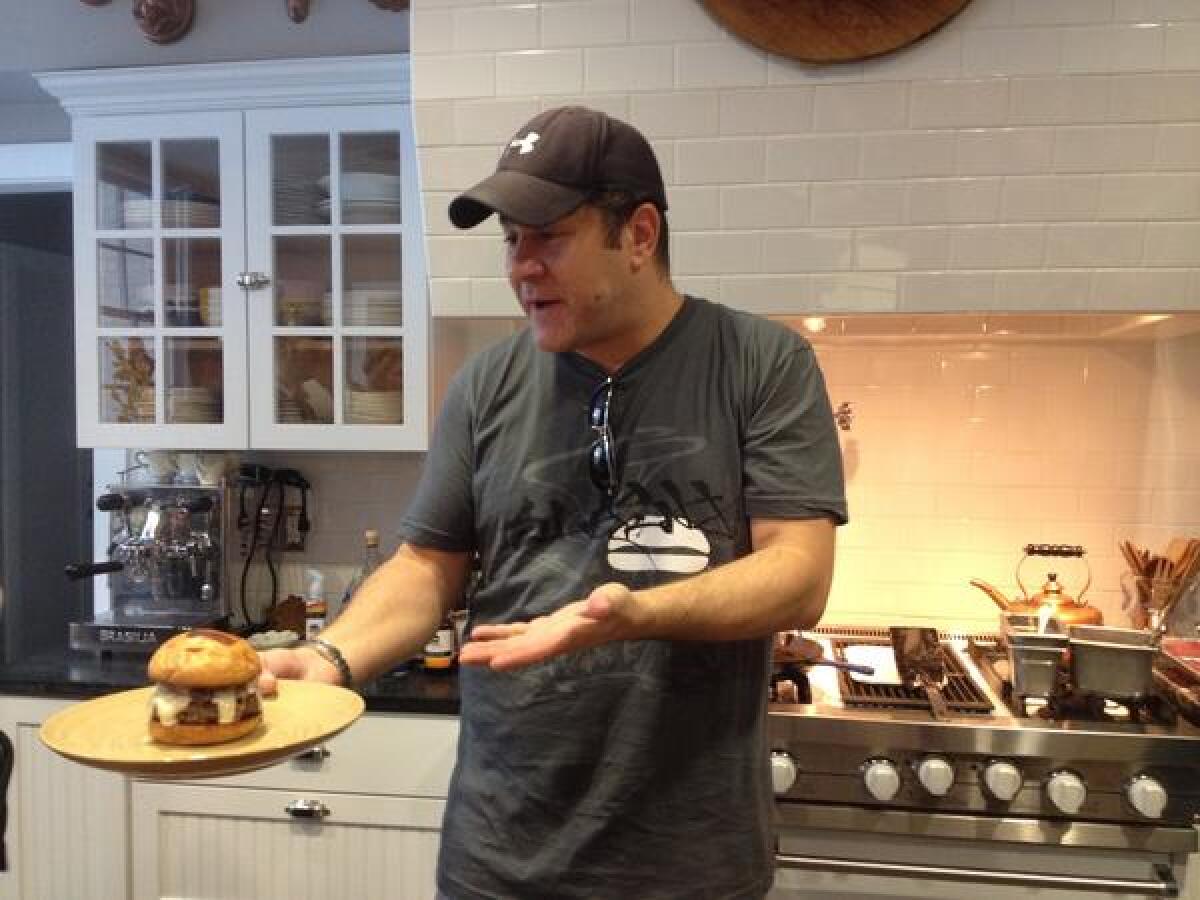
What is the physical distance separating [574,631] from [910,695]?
117cm

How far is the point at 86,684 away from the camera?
2.03 metres

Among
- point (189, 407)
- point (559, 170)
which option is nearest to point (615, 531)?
point (559, 170)

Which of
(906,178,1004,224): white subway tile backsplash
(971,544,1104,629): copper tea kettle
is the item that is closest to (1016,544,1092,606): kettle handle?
(971,544,1104,629): copper tea kettle

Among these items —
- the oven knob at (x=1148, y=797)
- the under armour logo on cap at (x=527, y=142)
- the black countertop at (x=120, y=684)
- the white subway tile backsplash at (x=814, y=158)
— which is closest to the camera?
the under armour logo on cap at (x=527, y=142)

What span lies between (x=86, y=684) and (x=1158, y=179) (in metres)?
2.37

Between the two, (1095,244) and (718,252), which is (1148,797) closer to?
(1095,244)

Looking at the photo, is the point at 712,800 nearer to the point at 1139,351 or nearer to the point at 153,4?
the point at 1139,351

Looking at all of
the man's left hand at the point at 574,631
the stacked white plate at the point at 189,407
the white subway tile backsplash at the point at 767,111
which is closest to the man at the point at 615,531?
the man's left hand at the point at 574,631

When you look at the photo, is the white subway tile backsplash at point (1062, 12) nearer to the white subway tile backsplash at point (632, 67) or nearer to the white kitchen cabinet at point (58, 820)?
the white subway tile backsplash at point (632, 67)

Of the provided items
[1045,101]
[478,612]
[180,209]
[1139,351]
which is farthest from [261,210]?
[1139,351]

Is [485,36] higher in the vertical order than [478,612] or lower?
higher

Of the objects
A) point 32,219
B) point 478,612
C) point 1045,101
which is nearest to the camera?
point 478,612

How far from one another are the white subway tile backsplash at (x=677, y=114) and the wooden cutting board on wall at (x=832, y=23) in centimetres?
14

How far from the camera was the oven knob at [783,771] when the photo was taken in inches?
67.7
